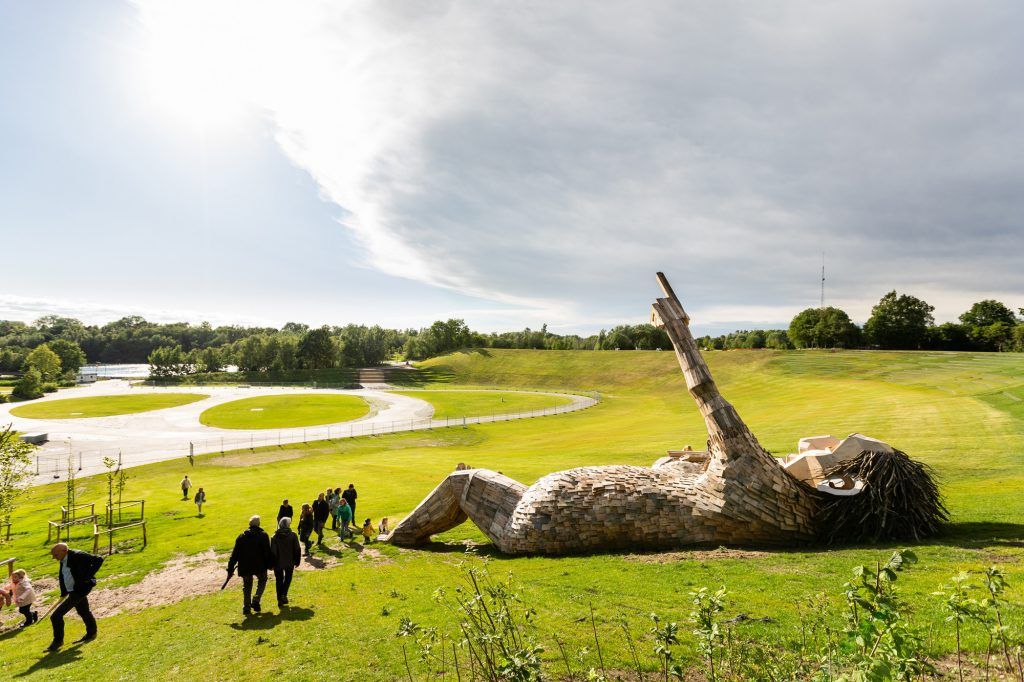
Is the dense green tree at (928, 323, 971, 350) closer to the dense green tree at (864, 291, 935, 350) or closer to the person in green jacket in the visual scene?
the dense green tree at (864, 291, 935, 350)

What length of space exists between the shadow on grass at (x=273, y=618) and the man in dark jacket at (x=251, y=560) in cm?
32

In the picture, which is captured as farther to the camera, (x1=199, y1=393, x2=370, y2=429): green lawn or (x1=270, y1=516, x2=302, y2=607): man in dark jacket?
(x1=199, y1=393, x2=370, y2=429): green lawn

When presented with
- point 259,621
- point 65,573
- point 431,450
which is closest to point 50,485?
point 431,450

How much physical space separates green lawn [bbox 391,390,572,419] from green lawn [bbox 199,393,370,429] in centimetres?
1237

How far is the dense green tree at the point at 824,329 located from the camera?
102m

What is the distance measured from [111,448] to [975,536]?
64527 millimetres

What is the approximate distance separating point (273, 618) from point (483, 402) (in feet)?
234

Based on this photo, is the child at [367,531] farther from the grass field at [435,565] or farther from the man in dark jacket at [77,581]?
the man in dark jacket at [77,581]

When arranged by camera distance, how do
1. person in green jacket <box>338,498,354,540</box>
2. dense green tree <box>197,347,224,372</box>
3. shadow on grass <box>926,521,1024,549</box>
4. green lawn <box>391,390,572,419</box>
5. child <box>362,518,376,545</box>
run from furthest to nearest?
dense green tree <box>197,347,224,372</box>
green lawn <box>391,390,572,419</box>
person in green jacket <box>338,498,354,540</box>
child <box>362,518,376,545</box>
shadow on grass <box>926,521,1024,549</box>

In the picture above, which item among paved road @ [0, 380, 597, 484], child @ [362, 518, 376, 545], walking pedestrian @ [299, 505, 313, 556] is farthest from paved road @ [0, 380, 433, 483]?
child @ [362, 518, 376, 545]

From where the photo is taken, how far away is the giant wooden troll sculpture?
38.7ft

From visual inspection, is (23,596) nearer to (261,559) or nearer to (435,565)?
(261,559)

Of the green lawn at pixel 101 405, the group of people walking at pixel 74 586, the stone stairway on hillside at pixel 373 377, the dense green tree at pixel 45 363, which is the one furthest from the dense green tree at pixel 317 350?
the group of people walking at pixel 74 586

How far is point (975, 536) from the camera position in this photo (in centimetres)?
1104
